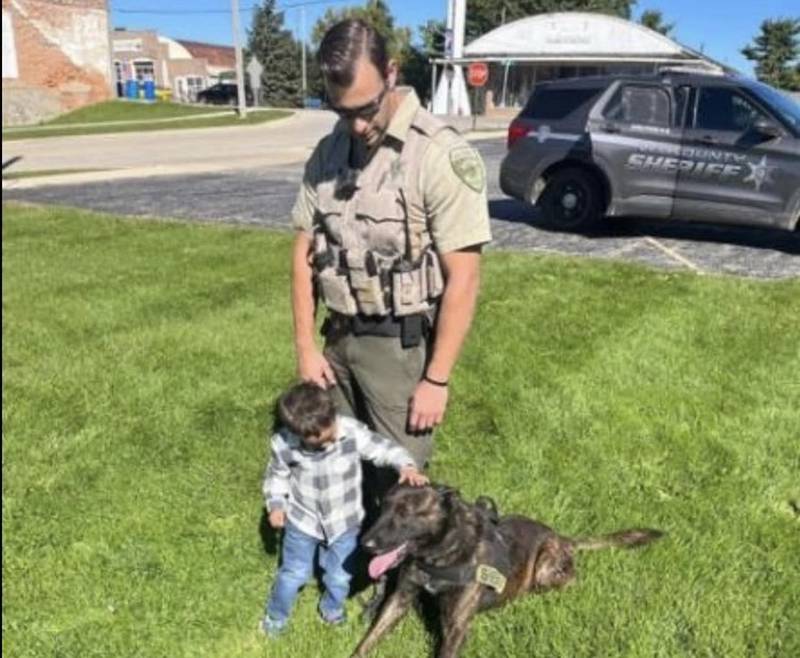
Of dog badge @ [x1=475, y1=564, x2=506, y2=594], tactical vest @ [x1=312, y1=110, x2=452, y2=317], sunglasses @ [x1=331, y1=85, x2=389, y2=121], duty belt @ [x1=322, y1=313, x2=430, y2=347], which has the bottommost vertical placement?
dog badge @ [x1=475, y1=564, x2=506, y2=594]

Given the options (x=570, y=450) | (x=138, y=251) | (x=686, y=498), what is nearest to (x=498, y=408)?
(x=570, y=450)

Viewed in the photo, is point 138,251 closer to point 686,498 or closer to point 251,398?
point 251,398

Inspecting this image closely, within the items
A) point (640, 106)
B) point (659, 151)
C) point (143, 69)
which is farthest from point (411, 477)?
point (143, 69)

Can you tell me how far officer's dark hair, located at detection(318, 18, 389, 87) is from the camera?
2.35 metres

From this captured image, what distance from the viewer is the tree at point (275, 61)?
6769cm

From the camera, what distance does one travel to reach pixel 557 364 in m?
5.39

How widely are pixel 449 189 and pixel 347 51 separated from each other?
0.50m

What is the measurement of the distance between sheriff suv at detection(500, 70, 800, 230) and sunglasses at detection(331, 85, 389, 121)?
278 inches

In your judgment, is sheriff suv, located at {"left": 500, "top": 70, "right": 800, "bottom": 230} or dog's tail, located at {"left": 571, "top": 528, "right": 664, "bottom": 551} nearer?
dog's tail, located at {"left": 571, "top": 528, "right": 664, "bottom": 551}

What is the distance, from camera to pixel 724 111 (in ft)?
28.5

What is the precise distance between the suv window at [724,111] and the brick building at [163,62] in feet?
223

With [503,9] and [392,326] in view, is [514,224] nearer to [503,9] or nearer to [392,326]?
[392,326]

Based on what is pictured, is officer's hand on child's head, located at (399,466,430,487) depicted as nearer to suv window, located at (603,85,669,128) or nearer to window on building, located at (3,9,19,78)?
suv window, located at (603,85,669,128)

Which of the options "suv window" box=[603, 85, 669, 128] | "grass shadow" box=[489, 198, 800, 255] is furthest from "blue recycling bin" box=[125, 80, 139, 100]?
"suv window" box=[603, 85, 669, 128]
